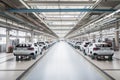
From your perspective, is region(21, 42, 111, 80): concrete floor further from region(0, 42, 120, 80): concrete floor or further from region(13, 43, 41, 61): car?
region(13, 43, 41, 61): car

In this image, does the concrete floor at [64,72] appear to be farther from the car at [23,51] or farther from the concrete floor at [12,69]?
the car at [23,51]

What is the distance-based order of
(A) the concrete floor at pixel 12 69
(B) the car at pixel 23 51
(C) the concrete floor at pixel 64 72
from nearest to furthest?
(C) the concrete floor at pixel 64 72 < (A) the concrete floor at pixel 12 69 < (B) the car at pixel 23 51

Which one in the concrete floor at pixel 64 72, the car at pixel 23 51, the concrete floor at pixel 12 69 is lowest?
the concrete floor at pixel 64 72

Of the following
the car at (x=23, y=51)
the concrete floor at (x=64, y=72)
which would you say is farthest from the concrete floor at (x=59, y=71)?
the car at (x=23, y=51)

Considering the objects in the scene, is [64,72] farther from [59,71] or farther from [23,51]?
[23,51]

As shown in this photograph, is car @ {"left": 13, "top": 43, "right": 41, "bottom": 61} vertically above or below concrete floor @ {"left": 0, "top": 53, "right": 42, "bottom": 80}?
above

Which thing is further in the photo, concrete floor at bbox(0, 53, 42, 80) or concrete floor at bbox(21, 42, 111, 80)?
concrete floor at bbox(0, 53, 42, 80)

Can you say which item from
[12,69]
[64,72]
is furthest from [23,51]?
[64,72]

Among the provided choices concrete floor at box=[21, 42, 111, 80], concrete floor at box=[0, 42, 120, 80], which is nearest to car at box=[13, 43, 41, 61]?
concrete floor at box=[0, 42, 120, 80]

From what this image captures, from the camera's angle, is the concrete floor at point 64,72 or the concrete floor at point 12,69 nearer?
the concrete floor at point 64,72

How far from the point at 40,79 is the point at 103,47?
8.19 metres

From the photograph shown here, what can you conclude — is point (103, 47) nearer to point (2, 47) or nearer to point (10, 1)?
point (10, 1)

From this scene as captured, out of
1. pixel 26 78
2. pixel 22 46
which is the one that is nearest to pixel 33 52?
pixel 22 46

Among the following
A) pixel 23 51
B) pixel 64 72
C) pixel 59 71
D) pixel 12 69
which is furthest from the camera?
pixel 23 51
